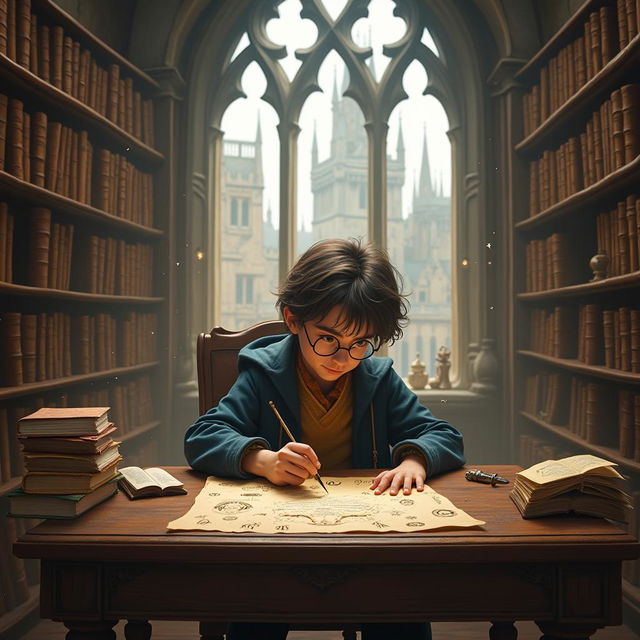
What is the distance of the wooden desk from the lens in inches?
37.5

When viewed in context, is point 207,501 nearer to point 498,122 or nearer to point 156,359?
point 156,359

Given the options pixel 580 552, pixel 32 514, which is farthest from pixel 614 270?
pixel 32 514

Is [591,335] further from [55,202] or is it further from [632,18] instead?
[55,202]

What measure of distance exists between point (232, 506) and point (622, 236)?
211cm

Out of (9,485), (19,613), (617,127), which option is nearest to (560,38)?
(617,127)

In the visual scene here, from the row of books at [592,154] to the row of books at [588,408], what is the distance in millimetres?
954

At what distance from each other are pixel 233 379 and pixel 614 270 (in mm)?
1757

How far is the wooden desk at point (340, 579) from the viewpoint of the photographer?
954 millimetres

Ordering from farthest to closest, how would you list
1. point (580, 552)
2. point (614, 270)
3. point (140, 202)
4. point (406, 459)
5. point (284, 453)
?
point (140, 202) < point (614, 270) < point (406, 459) < point (284, 453) < point (580, 552)

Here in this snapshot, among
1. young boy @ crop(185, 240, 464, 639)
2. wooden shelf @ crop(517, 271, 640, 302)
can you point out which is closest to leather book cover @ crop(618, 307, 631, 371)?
wooden shelf @ crop(517, 271, 640, 302)

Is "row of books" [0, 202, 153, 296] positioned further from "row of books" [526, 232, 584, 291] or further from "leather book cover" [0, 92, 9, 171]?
"row of books" [526, 232, 584, 291]

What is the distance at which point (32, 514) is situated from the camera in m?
1.09

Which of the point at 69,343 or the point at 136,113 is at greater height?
the point at 136,113

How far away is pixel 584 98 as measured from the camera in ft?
9.51
